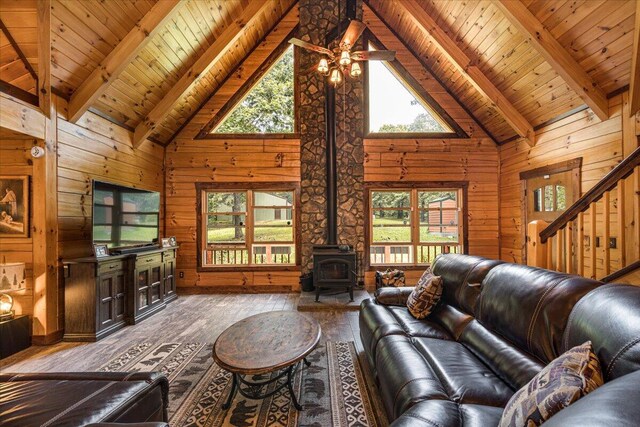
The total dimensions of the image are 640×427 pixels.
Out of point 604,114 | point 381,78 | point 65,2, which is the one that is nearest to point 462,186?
point 604,114

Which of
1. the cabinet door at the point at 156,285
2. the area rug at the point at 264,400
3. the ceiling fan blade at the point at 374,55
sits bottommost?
the area rug at the point at 264,400

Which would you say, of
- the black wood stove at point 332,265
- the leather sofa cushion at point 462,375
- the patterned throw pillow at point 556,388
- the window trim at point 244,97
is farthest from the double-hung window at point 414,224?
the patterned throw pillow at point 556,388

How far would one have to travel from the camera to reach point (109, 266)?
138 inches

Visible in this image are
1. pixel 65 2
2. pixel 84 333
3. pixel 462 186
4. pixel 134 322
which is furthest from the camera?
pixel 462 186

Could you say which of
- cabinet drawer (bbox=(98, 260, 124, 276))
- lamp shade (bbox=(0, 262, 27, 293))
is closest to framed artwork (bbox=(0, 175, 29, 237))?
lamp shade (bbox=(0, 262, 27, 293))

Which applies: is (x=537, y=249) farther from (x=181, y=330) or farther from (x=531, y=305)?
(x=181, y=330)

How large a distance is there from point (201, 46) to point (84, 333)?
4255 mm

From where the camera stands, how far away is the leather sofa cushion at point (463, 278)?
7.57 feet

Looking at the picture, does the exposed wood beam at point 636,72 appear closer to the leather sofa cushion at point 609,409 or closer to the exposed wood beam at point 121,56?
the leather sofa cushion at point 609,409

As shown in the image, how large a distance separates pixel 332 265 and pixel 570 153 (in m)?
3.96

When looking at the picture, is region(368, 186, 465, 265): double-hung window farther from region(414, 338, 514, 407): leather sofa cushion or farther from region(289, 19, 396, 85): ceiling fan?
region(414, 338, 514, 407): leather sofa cushion

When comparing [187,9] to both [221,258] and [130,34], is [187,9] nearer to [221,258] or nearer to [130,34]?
[130,34]

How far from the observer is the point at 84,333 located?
10.8ft

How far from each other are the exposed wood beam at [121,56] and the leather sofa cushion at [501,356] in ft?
14.7
